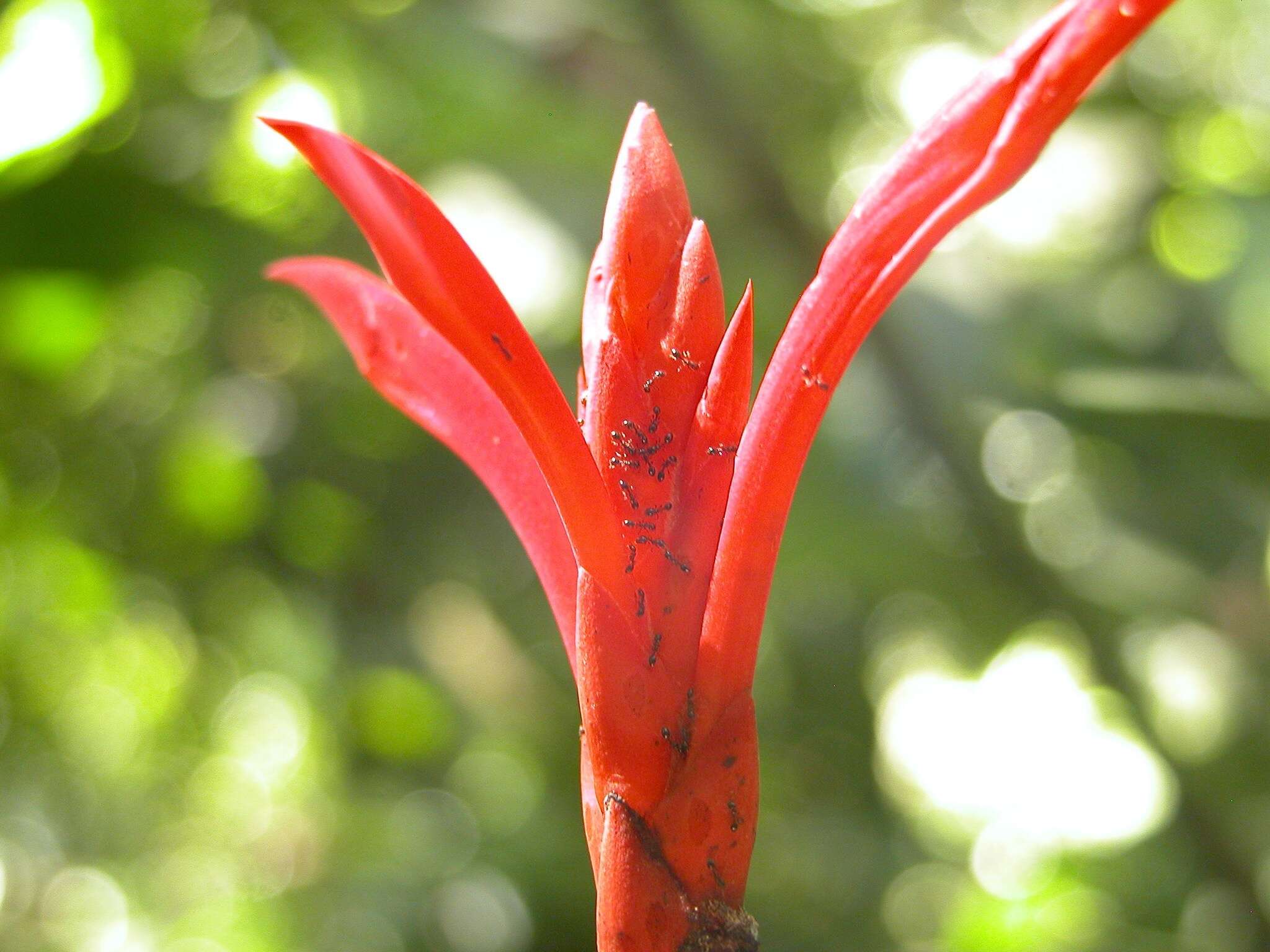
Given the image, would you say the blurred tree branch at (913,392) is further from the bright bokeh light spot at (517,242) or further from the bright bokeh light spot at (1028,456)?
the bright bokeh light spot at (517,242)

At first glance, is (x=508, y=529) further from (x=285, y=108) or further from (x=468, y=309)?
(x=468, y=309)

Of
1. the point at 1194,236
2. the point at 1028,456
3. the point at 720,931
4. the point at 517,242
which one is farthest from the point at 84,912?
the point at 1194,236

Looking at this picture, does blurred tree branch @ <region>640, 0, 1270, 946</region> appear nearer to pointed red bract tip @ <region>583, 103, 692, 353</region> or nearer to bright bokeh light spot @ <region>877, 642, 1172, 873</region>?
bright bokeh light spot @ <region>877, 642, 1172, 873</region>

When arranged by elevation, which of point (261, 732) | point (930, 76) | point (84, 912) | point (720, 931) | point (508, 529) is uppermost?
point (930, 76)

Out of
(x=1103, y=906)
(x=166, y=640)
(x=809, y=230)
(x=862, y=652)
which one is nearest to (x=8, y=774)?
(x=166, y=640)

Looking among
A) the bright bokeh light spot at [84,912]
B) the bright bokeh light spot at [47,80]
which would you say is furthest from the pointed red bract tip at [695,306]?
the bright bokeh light spot at [84,912]
